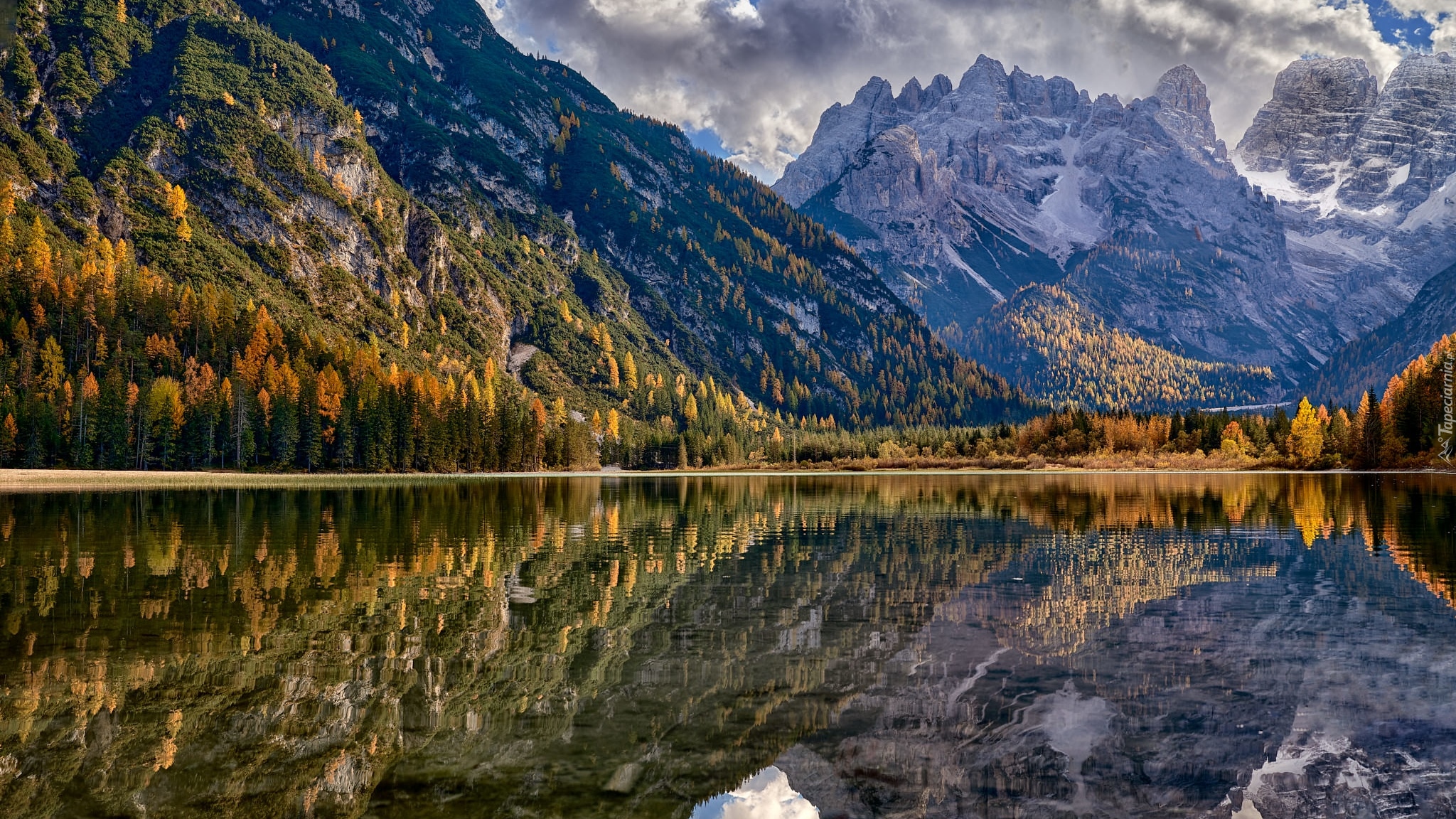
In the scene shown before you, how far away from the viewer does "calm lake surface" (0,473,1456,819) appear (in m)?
14.2

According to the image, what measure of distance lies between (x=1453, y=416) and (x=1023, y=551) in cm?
14790

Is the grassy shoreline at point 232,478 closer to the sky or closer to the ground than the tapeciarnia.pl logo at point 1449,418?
closer to the ground

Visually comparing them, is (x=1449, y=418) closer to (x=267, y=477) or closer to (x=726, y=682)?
(x=726, y=682)

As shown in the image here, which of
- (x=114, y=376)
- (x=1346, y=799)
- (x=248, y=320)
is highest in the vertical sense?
(x=248, y=320)

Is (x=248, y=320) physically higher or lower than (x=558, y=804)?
higher


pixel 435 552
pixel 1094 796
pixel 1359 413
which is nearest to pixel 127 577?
pixel 435 552

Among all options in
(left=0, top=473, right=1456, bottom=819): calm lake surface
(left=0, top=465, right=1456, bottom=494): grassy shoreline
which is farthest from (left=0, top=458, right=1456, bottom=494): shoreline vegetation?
(left=0, top=473, right=1456, bottom=819): calm lake surface

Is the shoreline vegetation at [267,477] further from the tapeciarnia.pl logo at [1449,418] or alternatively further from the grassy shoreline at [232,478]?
the tapeciarnia.pl logo at [1449,418]

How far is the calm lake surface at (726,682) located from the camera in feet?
46.5

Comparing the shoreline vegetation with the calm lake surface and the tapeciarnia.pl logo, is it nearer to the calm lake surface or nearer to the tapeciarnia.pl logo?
the tapeciarnia.pl logo

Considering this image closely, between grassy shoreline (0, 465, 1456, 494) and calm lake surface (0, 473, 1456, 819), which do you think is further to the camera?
grassy shoreline (0, 465, 1456, 494)

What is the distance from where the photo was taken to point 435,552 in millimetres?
43656

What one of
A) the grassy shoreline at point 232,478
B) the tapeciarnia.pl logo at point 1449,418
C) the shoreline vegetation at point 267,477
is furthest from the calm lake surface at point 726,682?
the tapeciarnia.pl logo at point 1449,418

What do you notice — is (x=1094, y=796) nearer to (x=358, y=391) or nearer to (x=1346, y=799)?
(x=1346, y=799)
